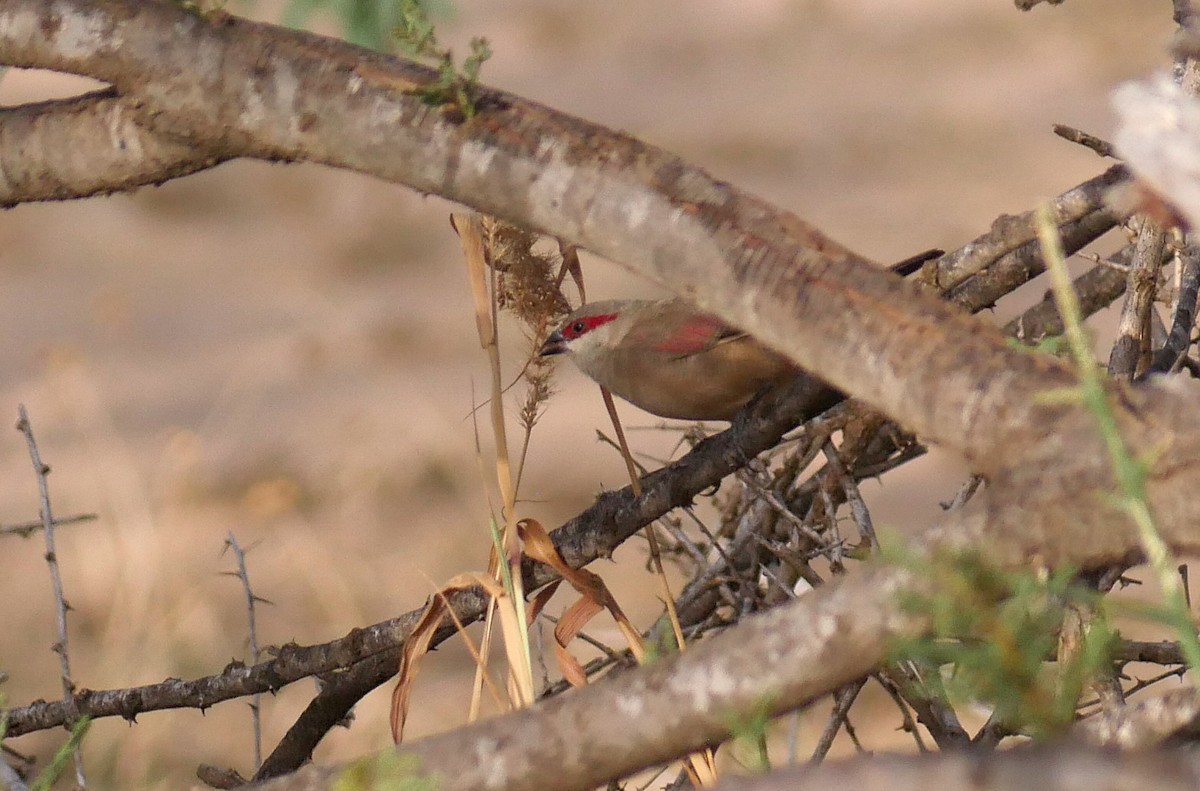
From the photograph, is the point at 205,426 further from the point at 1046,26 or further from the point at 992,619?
the point at 992,619

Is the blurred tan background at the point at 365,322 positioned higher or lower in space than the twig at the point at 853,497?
higher

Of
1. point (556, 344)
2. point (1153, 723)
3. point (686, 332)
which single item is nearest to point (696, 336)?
point (686, 332)

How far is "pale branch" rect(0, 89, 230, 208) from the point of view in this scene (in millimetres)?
1906

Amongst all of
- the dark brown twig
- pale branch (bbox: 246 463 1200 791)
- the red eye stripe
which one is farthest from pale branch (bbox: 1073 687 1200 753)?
the red eye stripe

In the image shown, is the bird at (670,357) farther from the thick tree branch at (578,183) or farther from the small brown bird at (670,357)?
the thick tree branch at (578,183)

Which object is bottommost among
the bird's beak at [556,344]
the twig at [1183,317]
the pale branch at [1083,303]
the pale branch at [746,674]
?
the pale branch at [746,674]

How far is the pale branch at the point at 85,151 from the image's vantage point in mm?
1906

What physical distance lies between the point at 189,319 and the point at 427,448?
181 cm

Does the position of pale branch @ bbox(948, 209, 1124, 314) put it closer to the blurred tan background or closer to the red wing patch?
the red wing patch

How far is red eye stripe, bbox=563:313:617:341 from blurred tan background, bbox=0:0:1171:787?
103 cm

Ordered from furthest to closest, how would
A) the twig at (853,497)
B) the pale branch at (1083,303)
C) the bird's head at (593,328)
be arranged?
the bird's head at (593,328) < the pale branch at (1083,303) < the twig at (853,497)

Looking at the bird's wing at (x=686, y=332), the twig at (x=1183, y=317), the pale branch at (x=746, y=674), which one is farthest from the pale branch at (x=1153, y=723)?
the bird's wing at (x=686, y=332)

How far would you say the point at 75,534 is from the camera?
635cm

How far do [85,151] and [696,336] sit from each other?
5.32 ft
